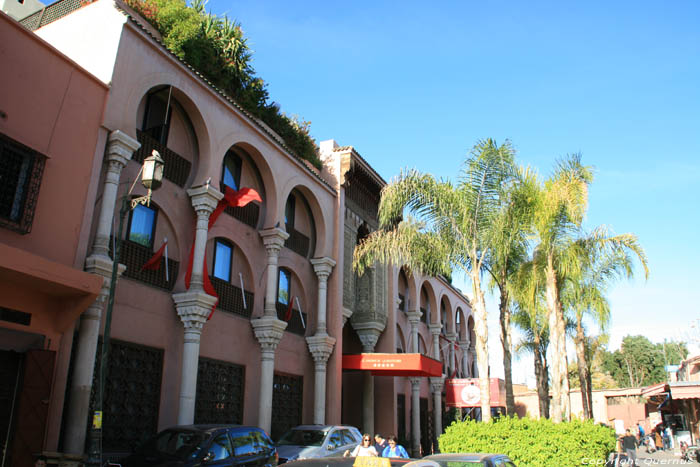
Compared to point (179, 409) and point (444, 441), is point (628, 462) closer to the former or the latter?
point (444, 441)

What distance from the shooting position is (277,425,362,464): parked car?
13.2 metres

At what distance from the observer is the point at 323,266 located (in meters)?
20.2

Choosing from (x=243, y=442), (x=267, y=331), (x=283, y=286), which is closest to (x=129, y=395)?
(x=243, y=442)

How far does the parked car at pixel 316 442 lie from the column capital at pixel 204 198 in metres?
6.27

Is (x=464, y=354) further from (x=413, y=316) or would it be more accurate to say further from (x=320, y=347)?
(x=320, y=347)

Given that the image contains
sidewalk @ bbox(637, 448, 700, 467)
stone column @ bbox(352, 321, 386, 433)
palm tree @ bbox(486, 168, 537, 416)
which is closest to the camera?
palm tree @ bbox(486, 168, 537, 416)

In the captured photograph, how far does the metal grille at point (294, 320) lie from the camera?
18.6 meters

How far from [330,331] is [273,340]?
152 inches

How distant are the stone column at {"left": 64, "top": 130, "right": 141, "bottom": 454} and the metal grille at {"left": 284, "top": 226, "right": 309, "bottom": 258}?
803 centimetres

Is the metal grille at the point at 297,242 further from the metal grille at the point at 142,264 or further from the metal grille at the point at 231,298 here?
the metal grille at the point at 142,264

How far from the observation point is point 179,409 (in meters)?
13.1

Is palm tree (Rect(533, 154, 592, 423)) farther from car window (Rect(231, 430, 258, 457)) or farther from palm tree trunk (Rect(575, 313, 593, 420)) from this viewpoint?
car window (Rect(231, 430, 258, 457))

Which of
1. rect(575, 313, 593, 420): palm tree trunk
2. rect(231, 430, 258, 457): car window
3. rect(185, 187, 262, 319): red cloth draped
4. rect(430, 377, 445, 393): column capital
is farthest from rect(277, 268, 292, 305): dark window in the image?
rect(430, 377, 445, 393): column capital

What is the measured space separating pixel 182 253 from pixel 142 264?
142 cm
